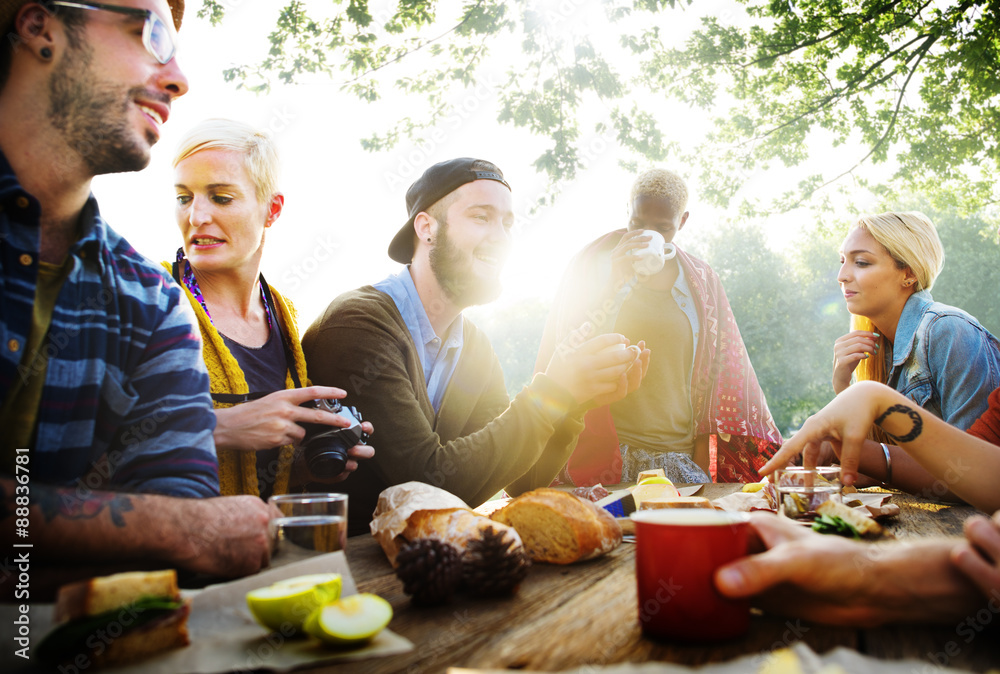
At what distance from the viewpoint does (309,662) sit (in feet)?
2.98

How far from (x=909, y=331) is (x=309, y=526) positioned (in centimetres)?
332

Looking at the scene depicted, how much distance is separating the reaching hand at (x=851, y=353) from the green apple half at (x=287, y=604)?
11.6ft

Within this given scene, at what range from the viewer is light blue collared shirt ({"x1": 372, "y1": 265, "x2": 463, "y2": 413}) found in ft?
9.07

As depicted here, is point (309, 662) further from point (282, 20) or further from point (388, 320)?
point (282, 20)

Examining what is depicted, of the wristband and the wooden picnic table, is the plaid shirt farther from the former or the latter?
the wristband

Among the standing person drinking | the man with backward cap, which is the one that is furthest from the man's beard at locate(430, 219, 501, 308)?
the standing person drinking

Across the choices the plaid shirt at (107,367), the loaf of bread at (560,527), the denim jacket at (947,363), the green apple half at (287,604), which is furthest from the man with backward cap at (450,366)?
the denim jacket at (947,363)

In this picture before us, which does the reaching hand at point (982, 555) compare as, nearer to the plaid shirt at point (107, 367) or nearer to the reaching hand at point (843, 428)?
the reaching hand at point (843, 428)

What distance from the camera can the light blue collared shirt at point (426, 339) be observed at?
2.77 metres

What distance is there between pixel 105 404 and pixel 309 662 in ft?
3.22

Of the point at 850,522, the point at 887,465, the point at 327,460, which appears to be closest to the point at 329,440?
the point at 327,460

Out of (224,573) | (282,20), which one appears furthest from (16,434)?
(282,20)

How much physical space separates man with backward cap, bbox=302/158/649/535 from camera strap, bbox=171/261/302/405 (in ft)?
0.25

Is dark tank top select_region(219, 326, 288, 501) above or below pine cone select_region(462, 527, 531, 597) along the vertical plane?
above
